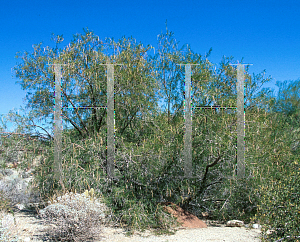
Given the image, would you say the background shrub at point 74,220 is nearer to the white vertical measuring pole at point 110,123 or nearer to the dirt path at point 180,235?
the dirt path at point 180,235

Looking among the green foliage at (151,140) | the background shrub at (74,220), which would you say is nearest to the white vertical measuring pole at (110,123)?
the green foliage at (151,140)

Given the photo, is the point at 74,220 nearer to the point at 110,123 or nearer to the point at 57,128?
the point at 110,123

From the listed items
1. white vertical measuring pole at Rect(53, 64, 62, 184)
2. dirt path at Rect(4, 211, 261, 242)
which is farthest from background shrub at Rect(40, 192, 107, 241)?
white vertical measuring pole at Rect(53, 64, 62, 184)

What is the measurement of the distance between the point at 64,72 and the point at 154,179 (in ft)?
12.2

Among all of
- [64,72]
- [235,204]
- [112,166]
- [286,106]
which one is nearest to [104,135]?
[112,166]

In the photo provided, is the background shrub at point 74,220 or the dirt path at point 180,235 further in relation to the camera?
the dirt path at point 180,235

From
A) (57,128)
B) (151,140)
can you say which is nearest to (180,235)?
(151,140)

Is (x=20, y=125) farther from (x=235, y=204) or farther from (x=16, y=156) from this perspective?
(x=235, y=204)

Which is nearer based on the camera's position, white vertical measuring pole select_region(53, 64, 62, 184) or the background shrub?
the background shrub

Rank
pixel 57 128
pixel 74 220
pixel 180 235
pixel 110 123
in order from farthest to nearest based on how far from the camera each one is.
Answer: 1. pixel 57 128
2. pixel 110 123
3. pixel 180 235
4. pixel 74 220

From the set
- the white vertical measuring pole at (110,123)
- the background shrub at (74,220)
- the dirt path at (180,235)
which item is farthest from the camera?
the white vertical measuring pole at (110,123)

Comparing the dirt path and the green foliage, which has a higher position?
the green foliage

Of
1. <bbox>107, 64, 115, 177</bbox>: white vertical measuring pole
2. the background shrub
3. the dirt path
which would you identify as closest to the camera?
the background shrub

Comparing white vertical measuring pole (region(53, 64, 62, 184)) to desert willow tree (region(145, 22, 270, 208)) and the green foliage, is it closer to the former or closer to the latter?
the green foliage
